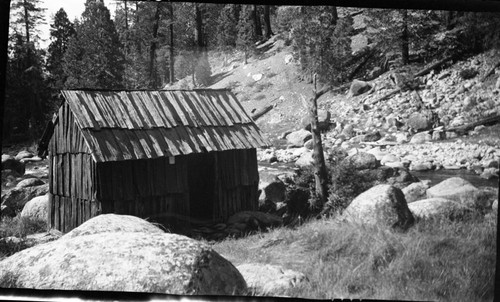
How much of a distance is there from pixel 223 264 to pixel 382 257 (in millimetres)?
1539

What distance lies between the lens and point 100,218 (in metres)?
4.21

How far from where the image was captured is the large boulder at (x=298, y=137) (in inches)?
189

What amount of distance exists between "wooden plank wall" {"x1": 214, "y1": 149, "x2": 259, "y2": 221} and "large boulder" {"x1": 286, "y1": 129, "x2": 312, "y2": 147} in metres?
0.43

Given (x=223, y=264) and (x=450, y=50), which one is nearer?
(x=223, y=264)

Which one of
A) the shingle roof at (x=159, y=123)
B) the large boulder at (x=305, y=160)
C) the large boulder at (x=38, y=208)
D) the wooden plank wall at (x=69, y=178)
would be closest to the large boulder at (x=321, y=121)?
the large boulder at (x=305, y=160)

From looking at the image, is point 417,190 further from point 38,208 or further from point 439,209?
point 38,208

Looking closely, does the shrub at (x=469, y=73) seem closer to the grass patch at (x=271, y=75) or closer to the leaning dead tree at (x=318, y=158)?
the leaning dead tree at (x=318, y=158)

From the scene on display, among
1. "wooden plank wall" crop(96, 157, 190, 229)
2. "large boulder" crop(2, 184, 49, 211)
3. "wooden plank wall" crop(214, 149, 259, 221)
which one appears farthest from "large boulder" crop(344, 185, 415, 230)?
"large boulder" crop(2, 184, 49, 211)

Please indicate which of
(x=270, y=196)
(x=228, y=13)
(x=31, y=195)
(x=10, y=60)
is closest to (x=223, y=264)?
(x=270, y=196)

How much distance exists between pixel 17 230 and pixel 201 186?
1967mm

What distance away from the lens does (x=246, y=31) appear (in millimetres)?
4996

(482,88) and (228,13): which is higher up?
(228,13)

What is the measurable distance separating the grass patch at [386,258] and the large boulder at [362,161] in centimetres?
67

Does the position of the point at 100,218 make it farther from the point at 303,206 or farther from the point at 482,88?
the point at 482,88
